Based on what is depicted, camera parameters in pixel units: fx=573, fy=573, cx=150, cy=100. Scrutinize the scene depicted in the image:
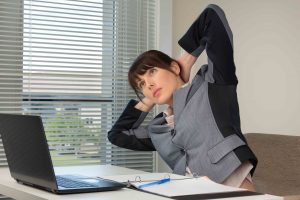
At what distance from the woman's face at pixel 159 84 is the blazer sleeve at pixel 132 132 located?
1.29 feet

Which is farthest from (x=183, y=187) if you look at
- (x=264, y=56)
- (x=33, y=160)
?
(x=264, y=56)

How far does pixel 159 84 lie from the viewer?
2.54m

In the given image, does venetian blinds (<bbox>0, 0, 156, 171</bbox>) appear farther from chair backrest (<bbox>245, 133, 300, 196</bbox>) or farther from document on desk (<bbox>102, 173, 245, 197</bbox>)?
document on desk (<bbox>102, 173, 245, 197</bbox>)

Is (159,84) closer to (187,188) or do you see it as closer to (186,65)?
(186,65)

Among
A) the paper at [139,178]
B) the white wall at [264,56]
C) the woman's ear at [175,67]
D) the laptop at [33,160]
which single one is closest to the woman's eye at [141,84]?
the woman's ear at [175,67]

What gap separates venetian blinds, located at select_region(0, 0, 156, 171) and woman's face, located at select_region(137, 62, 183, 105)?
967mm

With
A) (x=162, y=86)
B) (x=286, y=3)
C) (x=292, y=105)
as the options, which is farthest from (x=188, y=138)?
(x=286, y=3)

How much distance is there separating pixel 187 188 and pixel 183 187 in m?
0.02

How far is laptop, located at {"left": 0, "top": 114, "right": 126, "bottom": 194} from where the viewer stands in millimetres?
1630

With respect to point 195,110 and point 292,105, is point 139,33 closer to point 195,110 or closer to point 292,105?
point 292,105

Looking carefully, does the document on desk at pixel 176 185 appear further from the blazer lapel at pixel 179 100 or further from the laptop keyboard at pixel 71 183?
the blazer lapel at pixel 179 100

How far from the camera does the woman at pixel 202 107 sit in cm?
231

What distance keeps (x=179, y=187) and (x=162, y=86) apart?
863 mm

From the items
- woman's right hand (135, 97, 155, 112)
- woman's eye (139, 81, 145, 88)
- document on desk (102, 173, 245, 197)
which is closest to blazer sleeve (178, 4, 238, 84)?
woman's eye (139, 81, 145, 88)
